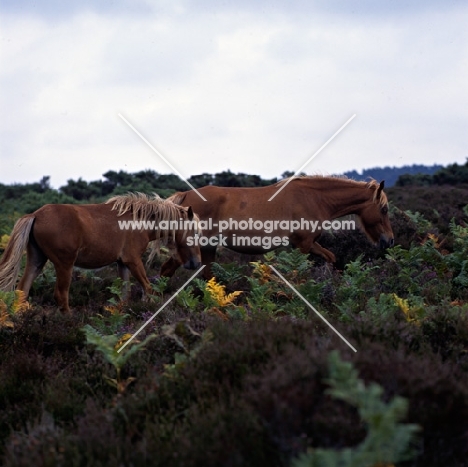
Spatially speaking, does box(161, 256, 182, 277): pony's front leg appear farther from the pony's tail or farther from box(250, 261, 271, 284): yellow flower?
the pony's tail

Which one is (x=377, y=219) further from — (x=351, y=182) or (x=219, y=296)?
(x=219, y=296)

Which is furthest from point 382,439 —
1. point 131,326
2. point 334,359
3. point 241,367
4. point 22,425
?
point 131,326

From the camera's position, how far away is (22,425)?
440cm

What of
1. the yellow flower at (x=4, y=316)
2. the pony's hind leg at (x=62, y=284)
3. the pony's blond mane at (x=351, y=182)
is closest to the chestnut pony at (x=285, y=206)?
the pony's blond mane at (x=351, y=182)

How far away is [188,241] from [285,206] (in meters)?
2.08

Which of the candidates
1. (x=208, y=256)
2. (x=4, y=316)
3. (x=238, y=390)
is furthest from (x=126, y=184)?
(x=238, y=390)

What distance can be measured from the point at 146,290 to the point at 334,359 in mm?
6453

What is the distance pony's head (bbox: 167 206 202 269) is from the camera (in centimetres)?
1009

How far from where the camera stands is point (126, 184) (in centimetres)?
3183

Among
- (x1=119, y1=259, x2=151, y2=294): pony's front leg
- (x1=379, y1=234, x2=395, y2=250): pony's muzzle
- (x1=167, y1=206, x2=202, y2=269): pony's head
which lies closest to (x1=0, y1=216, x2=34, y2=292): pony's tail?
(x1=119, y1=259, x2=151, y2=294): pony's front leg

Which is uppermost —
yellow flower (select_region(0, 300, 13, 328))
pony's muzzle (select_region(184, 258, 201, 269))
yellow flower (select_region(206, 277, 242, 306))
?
pony's muzzle (select_region(184, 258, 201, 269))

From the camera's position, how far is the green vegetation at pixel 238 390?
3287mm

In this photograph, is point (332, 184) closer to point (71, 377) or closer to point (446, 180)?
point (71, 377)

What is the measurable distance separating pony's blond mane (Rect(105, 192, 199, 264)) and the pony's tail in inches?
58.7
